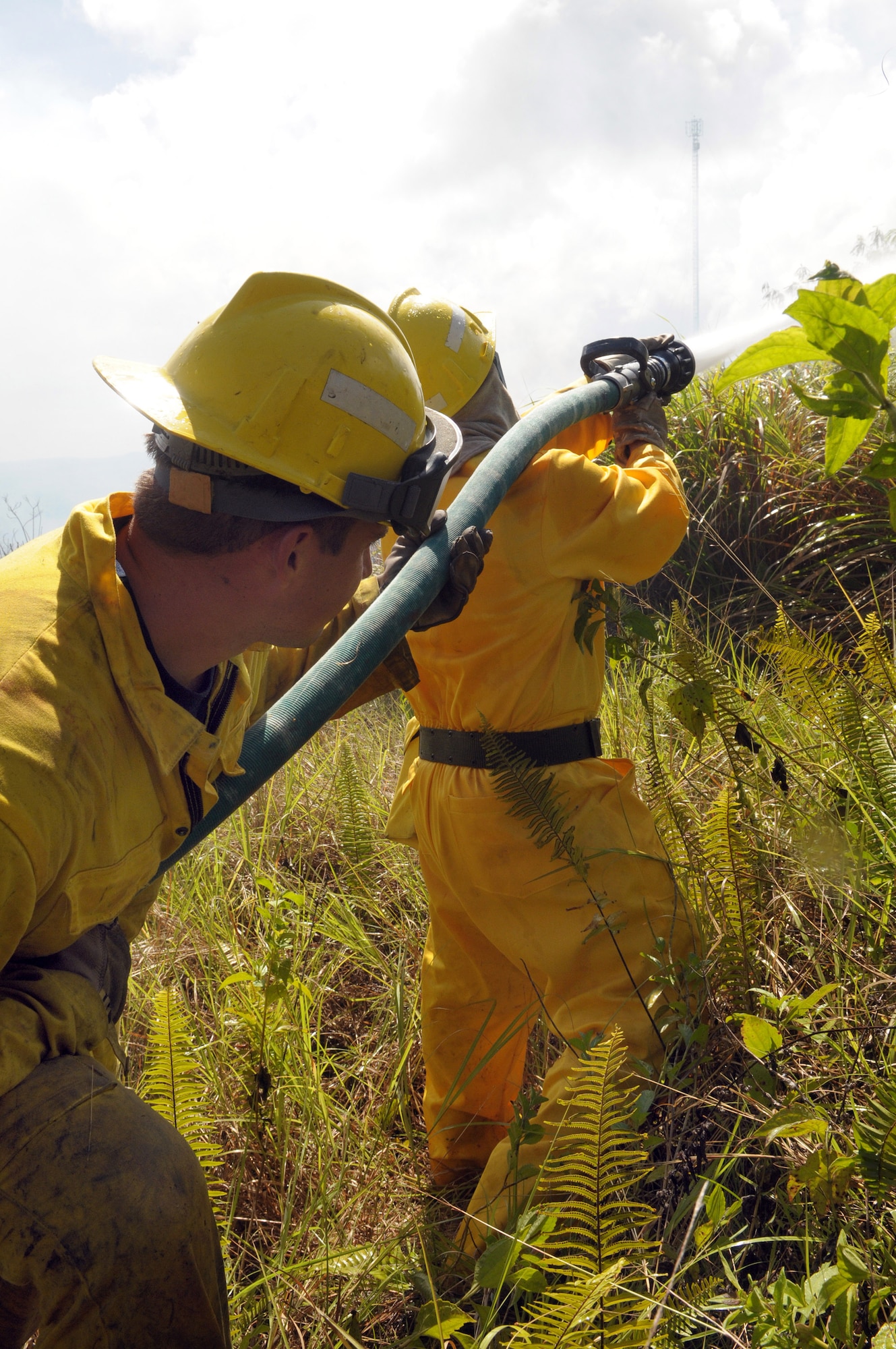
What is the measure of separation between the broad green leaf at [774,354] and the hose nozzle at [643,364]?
1713 millimetres

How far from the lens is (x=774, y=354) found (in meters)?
0.90

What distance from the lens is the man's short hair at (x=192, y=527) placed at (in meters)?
1.63

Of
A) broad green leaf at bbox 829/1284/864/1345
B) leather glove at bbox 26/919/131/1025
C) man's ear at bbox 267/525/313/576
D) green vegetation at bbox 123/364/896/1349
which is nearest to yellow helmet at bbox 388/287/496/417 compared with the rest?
green vegetation at bbox 123/364/896/1349

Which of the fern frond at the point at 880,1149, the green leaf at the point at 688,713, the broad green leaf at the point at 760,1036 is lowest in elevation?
the fern frond at the point at 880,1149

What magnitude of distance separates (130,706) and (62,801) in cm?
21

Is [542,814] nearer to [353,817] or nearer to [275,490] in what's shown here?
[275,490]

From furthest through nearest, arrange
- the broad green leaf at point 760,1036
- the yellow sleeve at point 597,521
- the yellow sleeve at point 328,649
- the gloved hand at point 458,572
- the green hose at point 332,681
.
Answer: the yellow sleeve at point 328,649 → the yellow sleeve at point 597,521 → the gloved hand at point 458,572 → the green hose at point 332,681 → the broad green leaf at point 760,1036

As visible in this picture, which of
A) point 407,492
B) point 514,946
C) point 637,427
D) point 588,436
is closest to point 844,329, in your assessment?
point 407,492

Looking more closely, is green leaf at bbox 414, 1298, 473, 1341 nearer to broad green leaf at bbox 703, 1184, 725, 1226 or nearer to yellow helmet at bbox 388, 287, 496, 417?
broad green leaf at bbox 703, 1184, 725, 1226

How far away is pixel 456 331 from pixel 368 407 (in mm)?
796

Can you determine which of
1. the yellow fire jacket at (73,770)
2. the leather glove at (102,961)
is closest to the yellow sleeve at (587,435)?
the yellow fire jacket at (73,770)

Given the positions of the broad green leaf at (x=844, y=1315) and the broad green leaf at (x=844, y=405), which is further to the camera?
the broad green leaf at (x=844, y=1315)

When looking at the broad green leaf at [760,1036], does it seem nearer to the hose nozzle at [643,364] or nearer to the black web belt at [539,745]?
the black web belt at [539,745]

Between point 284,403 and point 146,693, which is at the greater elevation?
point 284,403
